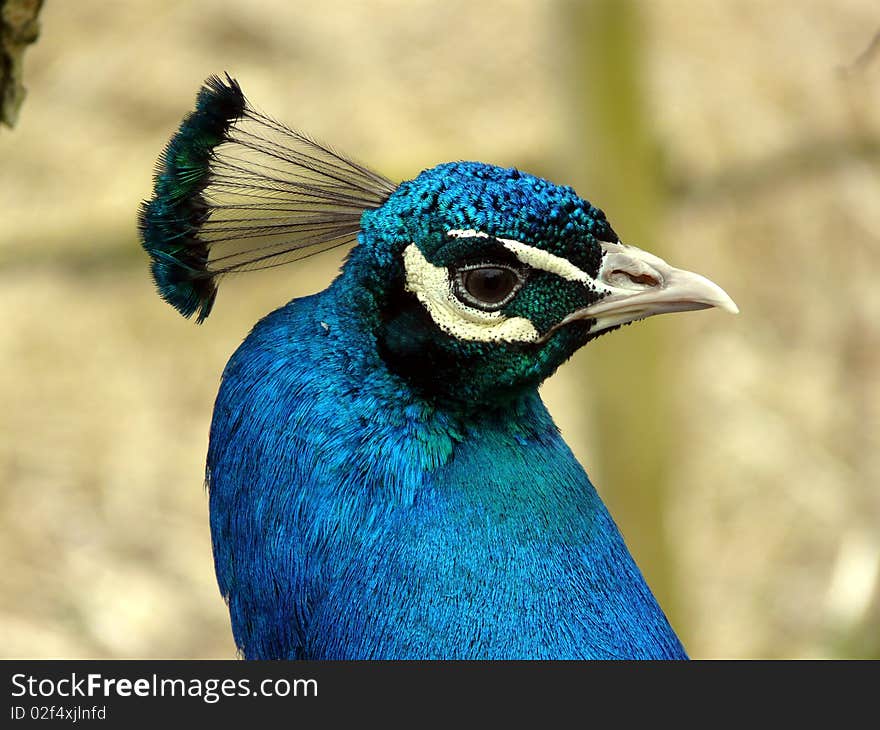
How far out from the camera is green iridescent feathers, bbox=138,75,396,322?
5.52 feet

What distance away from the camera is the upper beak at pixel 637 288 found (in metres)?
1.65

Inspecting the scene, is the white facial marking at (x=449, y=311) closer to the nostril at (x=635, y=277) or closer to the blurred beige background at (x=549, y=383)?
the nostril at (x=635, y=277)

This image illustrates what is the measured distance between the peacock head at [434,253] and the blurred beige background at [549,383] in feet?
4.46

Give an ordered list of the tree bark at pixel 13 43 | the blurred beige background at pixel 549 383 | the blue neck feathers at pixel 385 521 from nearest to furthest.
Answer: the blue neck feathers at pixel 385 521, the tree bark at pixel 13 43, the blurred beige background at pixel 549 383

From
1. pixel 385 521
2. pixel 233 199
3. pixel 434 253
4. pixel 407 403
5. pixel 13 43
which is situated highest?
pixel 13 43

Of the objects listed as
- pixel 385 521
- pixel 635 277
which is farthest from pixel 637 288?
pixel 385 521

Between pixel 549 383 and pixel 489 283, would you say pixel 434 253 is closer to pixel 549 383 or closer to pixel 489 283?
pixel 489 283

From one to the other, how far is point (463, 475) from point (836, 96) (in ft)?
10.3

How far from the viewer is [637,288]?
5.50 feet

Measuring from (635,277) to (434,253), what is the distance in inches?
10.9

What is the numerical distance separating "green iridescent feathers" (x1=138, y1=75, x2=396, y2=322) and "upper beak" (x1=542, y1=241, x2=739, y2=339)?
322mm

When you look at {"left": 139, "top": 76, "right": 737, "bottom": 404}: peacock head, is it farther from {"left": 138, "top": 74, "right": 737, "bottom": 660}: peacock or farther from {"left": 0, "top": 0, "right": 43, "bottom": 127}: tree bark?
{"left": 0, "top": 0, "right": 43, "bottom": 127}: tree bark

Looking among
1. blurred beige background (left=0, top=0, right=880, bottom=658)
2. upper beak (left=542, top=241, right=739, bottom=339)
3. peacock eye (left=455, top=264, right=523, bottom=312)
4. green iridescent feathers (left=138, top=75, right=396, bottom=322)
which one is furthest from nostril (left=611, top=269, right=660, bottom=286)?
blurred beige background (left=0, top=0, right=880, bottom=658)

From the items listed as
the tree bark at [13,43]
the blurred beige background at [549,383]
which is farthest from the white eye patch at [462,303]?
the blurred beige background at [549,383]
